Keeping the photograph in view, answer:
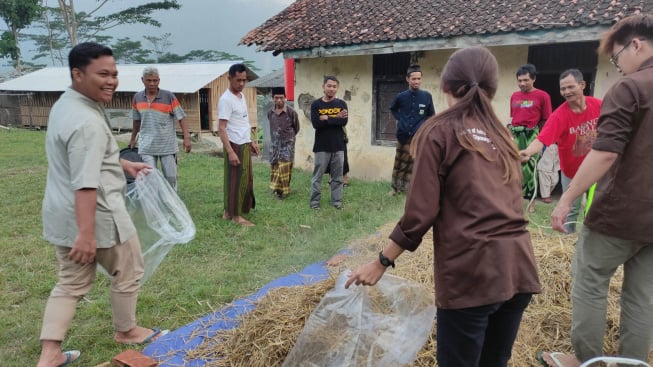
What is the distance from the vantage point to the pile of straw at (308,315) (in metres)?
2.45

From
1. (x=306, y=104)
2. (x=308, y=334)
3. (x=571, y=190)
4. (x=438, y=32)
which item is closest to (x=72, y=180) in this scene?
(x=308, y=334)

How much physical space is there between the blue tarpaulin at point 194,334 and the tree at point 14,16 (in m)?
30.4

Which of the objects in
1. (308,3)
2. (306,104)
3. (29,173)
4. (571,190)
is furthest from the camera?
(308,3)

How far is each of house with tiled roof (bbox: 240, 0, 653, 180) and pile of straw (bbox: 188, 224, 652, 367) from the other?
15.0 ft

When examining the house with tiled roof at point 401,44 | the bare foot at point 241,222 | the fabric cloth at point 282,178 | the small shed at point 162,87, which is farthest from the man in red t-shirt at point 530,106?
the small shed at point 162,87

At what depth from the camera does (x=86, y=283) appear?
2.51m

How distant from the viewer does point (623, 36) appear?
2.17 meters

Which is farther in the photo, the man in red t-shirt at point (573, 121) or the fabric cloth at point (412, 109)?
the fabric cloth at point (412, 109)

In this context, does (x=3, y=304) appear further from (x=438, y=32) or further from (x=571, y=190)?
(x=438, y=32)

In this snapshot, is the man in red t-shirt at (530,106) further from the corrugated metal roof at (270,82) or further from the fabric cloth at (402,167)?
the corrugated metal roof at (270,82)

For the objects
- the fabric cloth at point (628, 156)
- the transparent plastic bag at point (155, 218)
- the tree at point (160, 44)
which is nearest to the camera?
the fabric cloth at point (628, 156)

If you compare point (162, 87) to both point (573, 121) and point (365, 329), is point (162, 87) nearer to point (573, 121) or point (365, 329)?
point (573, 121)

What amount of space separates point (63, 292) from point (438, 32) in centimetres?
683

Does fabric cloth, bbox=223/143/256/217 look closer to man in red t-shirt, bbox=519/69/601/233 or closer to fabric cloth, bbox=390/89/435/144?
fabric cloth, bbox=390/89/435/144
